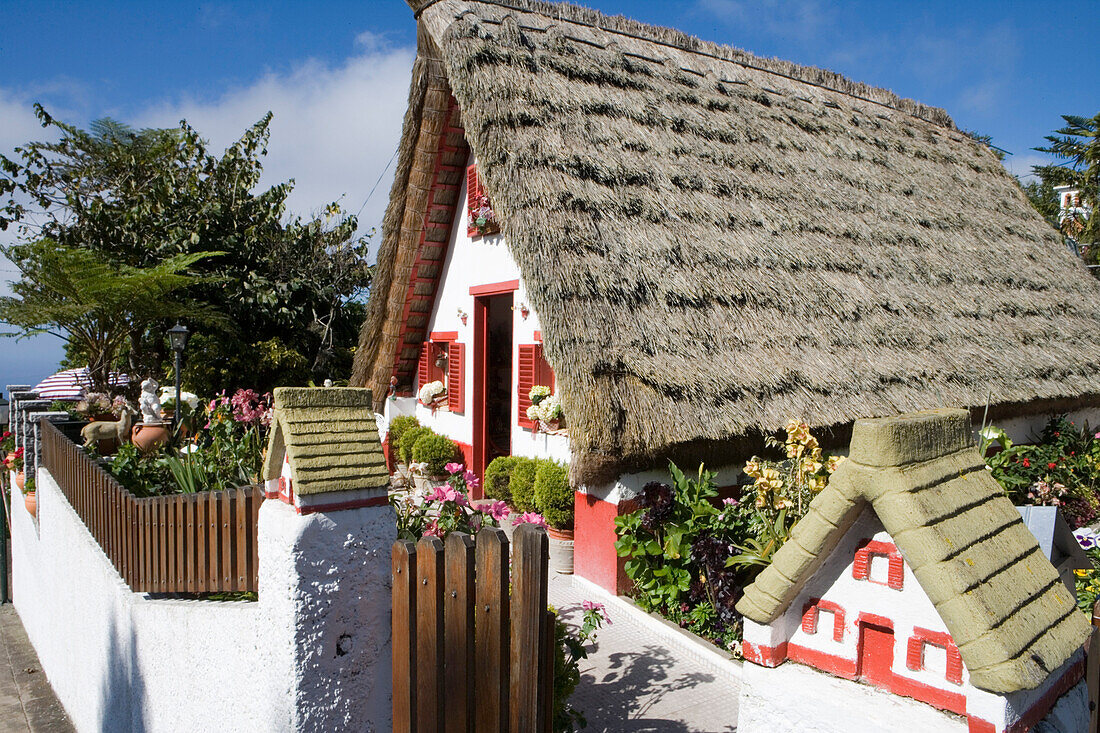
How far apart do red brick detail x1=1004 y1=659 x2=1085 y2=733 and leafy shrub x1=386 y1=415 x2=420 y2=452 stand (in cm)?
890

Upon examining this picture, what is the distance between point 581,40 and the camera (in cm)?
838

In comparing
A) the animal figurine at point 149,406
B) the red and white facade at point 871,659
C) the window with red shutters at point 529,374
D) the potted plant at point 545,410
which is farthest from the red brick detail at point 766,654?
the animal figurine at point 149,406

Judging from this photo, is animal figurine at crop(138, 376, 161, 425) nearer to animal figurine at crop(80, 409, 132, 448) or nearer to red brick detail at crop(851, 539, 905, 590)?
animal figurine at crop(80, 409, 132, 448)

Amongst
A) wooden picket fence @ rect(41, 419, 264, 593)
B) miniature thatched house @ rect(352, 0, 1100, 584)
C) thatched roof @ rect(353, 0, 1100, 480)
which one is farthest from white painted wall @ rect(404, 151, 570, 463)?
wooden picket fence @ rect(41, 419, 264, 593)

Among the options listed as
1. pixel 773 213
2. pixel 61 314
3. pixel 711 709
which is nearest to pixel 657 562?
pixel 711 709

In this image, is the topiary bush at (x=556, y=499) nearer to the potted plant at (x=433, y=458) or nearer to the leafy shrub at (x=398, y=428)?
the potted plant at (x=433, y=458)

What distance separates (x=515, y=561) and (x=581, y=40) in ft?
25.3

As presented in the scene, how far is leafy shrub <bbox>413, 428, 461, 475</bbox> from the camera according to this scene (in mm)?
8719

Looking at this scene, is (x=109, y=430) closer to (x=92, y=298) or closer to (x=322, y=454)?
(x=92, y=298)

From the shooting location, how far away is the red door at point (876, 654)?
1527 mm

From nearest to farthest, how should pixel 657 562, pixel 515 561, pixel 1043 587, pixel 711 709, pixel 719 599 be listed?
pixel 1043 587
pixel 515 561
pixel 711 709
pixel 719 599
pixel 657 562

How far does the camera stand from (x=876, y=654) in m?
1.55

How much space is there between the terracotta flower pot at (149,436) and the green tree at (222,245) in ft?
15.6

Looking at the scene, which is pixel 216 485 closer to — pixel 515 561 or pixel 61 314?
pixel 515 561
